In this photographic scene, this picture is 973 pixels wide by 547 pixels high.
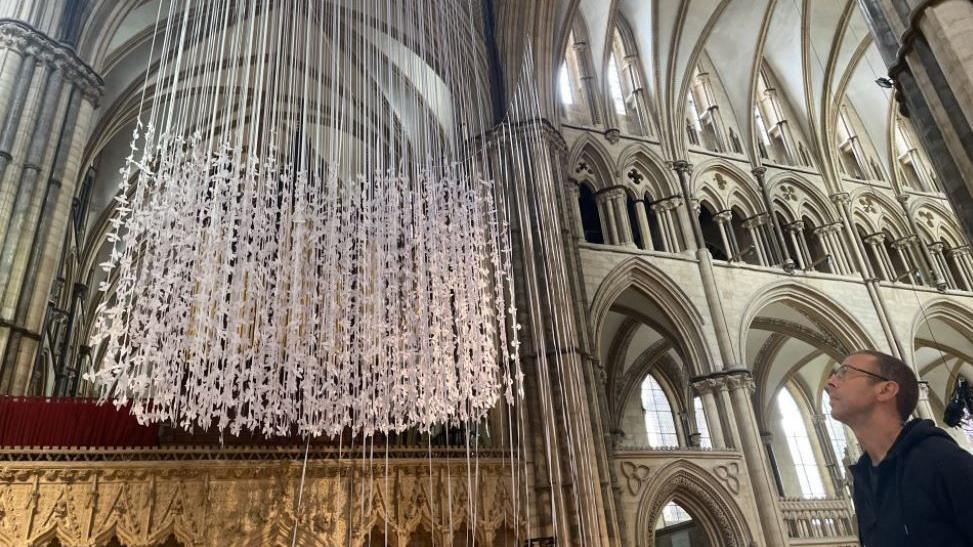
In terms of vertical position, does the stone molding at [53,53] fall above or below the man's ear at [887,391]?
above

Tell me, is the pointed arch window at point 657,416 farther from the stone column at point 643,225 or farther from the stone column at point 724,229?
the stone column at point 643,225

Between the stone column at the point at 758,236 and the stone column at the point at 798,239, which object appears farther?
the stone column at the point at 798,239

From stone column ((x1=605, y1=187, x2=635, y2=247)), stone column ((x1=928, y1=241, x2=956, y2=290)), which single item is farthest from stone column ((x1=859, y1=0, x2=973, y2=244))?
stone column ((x1=928, y1=241, x2=956, y2=290))

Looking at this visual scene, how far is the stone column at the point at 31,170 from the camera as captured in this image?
9.47m

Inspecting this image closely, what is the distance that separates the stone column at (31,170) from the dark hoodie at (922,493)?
1046cm

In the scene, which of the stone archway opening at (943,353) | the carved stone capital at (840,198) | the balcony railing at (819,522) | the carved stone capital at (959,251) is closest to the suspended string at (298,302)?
the balcony railing at (819,522)

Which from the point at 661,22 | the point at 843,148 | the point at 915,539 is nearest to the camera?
the point at 915,539

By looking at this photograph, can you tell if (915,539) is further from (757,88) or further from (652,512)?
(757,88)

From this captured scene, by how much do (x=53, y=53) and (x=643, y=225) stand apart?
11585 millimetres

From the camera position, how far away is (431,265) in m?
9.45

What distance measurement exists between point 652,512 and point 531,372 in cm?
361

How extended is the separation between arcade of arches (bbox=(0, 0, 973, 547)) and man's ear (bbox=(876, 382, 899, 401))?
14.8ft

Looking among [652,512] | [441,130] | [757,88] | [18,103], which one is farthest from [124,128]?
[757,88]

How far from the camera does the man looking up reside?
4.32 feet
